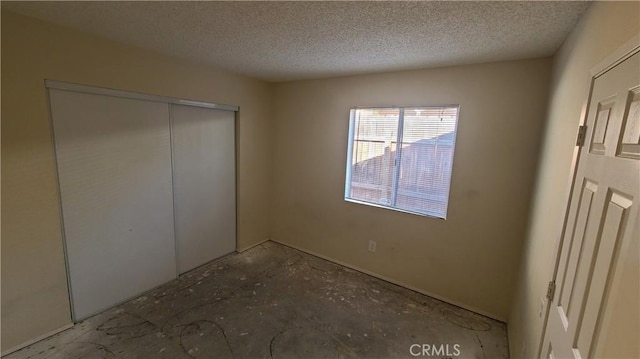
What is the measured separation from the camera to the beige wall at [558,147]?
3.33 feet

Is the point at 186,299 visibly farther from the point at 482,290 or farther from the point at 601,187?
the point at 601,187

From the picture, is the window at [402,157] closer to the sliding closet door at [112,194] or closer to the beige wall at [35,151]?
the sliding closet door at [112,194]

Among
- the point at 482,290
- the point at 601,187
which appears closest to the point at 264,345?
the point at 482,290

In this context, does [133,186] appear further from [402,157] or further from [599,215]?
[599,215]

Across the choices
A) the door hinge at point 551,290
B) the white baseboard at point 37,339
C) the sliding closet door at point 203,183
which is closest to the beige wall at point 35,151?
the white baseboard at point 37,339

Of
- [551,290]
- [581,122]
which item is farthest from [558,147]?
[551,290]

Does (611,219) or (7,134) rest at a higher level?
(7,134)

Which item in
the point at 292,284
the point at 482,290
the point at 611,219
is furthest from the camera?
the point at 292,284

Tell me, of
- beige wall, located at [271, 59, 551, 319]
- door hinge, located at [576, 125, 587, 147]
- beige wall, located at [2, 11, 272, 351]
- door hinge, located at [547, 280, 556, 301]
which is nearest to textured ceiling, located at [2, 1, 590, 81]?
beige wall, located at [2, 11, 272, 351]

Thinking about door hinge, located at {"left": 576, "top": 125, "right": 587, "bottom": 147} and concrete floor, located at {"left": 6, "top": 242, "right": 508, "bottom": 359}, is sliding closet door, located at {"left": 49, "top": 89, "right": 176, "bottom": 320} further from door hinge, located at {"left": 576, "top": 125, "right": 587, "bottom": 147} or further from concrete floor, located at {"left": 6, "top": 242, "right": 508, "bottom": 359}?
door hinge, located at {"left": 576, "top": 125, "right": 587, "bottom": 147}

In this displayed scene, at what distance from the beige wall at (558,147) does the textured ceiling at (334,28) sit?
0.22m

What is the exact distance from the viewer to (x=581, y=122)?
3.86 ft

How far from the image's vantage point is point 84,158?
2184 millimetres

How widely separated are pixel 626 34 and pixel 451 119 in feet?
5.76
